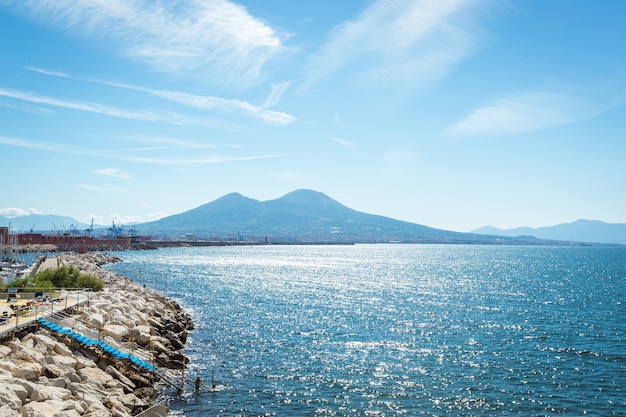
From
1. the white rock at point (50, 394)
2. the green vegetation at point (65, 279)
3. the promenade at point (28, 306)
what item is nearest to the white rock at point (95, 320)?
the promenade at point (28, 306)

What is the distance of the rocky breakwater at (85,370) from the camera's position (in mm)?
22062

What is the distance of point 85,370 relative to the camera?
2841 cm

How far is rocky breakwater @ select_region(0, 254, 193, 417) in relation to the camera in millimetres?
22062

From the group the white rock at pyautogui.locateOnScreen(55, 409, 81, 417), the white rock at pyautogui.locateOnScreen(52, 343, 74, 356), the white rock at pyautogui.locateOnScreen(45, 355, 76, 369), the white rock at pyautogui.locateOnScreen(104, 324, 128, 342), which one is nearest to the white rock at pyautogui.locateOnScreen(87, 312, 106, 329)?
the white rock at pyautogui.locateOnScreen(104, 324, 128, 342)

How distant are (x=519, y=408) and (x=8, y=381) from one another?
2693cm

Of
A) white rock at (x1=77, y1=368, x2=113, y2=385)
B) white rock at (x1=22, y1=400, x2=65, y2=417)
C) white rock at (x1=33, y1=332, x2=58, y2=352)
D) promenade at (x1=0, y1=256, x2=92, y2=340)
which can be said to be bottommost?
white rock at (x1=77, y1=368, x2=113, y2=385)

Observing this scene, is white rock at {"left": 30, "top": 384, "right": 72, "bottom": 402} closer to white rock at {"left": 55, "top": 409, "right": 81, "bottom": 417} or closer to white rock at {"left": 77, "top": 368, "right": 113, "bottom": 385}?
white rock at {"left": 55, "top": 409, "right": 81, "bottom": 417}

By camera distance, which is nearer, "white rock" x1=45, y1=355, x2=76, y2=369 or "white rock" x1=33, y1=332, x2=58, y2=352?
"white rock" x1=45, y1=355, x2=76, y2=369

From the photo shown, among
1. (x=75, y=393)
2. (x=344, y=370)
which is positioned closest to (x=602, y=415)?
(x=344, y=370)

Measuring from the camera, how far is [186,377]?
34844 millimetres

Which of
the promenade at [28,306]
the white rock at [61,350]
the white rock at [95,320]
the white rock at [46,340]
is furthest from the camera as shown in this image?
the white rock at [95,320]

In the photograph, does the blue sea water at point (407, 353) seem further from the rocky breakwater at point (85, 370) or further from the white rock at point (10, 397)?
the white rock at point (10, 397)

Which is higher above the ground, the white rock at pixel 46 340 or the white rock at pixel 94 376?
the white rock at pixel 46 340

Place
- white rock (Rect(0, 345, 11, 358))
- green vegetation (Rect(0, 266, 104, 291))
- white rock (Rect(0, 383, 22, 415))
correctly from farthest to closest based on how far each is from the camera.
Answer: green vegetation (Rect(0, 266, 104, 291)) → white rock (Rect(0, 345, 11, 358)) → white rock (Rect(0, 383, 22, 415))
